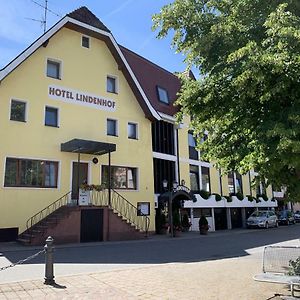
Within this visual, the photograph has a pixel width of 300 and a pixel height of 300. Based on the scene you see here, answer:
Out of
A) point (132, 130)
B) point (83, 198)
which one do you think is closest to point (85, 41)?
point (132, 130)

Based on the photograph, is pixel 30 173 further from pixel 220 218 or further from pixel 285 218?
pixel 285 218

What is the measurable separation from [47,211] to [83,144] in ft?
13.1

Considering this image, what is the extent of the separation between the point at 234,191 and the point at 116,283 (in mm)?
29052

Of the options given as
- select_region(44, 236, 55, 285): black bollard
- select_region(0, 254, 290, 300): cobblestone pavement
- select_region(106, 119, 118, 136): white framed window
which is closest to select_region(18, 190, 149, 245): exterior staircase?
select_region(106, 119, 118, 136): white framed window

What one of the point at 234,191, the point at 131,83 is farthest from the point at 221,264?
the point at 234,191

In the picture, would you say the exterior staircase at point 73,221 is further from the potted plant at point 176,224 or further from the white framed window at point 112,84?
the white framed window at point 112,84

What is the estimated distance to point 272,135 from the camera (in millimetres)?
6766

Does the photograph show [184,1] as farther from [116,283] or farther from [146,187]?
[146,187]

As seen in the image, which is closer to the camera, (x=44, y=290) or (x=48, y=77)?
(x=44, y=290)

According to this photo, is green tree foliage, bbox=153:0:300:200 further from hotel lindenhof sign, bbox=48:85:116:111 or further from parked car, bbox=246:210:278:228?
parked car, bbox=246:210:278:228

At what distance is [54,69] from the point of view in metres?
21.9

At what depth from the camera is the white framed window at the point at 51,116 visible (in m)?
21.0

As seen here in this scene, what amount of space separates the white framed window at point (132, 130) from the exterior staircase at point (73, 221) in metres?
4.23

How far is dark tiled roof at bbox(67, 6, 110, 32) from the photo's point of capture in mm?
22016
